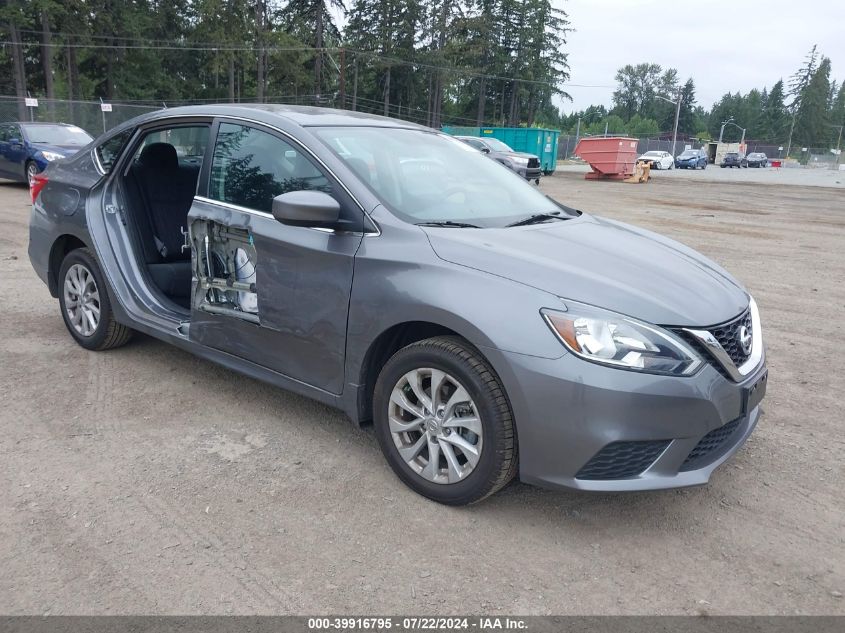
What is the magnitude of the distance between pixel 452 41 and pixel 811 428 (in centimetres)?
6854

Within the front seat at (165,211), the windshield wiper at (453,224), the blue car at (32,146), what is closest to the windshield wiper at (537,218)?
the windshield wiper at (453,224)

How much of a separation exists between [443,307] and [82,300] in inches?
124

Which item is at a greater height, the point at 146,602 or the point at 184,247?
the point at 184,247

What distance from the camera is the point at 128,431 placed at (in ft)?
12.1

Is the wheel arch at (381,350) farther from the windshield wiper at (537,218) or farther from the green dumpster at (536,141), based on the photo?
the green dumpster at (536,141)

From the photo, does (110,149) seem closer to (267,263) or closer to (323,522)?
(267,263)

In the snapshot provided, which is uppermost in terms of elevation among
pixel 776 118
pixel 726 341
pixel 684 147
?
pixel 776 118

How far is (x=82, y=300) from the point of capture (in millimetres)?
4805

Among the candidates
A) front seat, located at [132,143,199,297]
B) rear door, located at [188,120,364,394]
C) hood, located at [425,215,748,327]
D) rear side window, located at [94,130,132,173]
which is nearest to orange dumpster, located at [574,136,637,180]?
front seat, located at [132,143,199,297]

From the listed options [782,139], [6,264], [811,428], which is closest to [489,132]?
[6,264]

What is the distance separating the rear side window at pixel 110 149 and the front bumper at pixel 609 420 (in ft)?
10.5

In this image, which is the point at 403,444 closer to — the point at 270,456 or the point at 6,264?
the point at 270,456

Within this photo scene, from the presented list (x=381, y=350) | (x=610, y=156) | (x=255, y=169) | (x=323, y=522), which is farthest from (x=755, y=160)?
(x=323, y=522)

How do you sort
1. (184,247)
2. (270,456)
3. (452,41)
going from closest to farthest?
1. (270,456)
2. (184,247)
3. (452,41)
